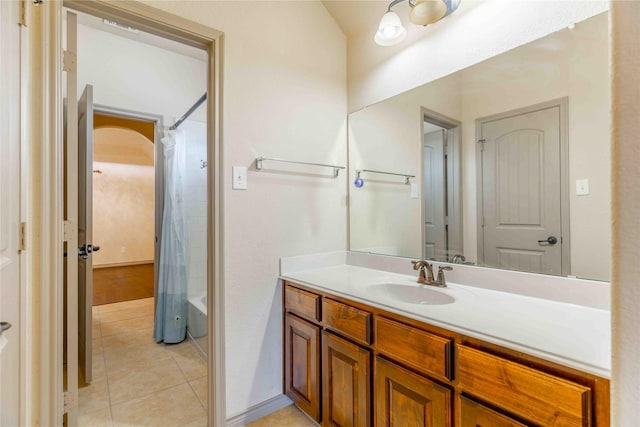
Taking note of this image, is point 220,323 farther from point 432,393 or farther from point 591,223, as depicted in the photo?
point 591,223

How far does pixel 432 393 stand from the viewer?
104cm

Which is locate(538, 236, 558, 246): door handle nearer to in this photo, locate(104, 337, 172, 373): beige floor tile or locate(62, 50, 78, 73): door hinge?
locate(62, 50, 78, 73): door hinge

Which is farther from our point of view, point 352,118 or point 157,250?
point 157,250

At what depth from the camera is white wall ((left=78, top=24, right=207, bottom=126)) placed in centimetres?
261

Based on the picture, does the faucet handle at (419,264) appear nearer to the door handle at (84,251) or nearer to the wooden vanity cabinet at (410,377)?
the wooden vanity cabinet at (410,377)

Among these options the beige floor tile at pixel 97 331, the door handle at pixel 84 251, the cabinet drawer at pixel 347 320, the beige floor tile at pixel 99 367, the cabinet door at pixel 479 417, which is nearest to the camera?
the cabinet door at pixel 479 417

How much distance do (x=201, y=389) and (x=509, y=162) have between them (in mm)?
2239

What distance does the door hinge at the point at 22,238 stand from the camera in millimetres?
1063

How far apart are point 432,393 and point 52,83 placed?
1.86 meters

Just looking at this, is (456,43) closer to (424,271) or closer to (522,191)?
(522,191)

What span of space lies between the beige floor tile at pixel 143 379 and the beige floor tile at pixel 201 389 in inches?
1.6

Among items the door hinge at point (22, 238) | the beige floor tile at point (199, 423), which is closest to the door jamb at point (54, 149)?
the door hinge at point (22, 238)

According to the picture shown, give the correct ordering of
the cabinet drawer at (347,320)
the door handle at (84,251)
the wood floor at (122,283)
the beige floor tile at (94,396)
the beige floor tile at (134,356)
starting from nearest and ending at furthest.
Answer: the cabinet drawer at (347,320), the beige floor tile at (94,396), the door handle at (84,251), the beige floor tile at (134,356), the wood floor at (122,283)

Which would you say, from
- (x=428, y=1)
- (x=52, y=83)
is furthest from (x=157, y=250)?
(x=428, y=1)
